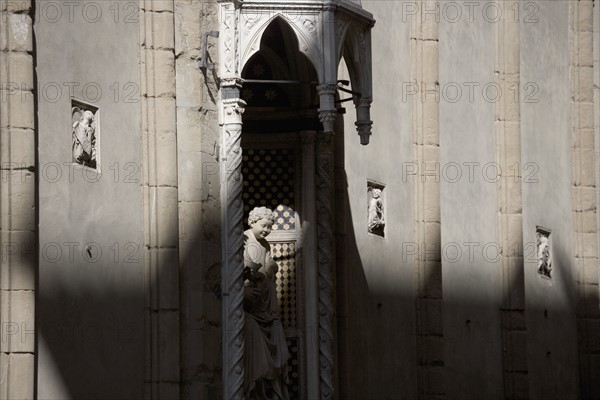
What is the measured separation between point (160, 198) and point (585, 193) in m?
10.7

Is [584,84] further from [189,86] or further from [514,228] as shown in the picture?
[189,86]

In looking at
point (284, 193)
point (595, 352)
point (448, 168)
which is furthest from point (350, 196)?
point (595, 352)

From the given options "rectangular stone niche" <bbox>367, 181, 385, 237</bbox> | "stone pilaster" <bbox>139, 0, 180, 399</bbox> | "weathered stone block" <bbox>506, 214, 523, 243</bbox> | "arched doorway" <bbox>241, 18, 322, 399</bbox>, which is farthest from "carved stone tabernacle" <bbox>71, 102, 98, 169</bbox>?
"weathered stone block" <bbox>506, 214, 523, 243</bbox>

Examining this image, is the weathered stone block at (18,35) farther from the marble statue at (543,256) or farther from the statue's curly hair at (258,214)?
the marble statue at (543,256)

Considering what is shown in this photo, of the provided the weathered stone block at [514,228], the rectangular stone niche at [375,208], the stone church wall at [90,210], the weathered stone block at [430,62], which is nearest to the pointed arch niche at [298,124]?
the stone church wall at [90,210]

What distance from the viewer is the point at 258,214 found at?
59.9 feet

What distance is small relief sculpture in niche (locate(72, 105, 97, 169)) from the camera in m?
16.0

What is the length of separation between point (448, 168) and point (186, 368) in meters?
6.71

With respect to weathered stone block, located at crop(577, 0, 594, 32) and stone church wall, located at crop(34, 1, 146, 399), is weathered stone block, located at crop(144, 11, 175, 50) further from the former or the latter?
weathered stone block, located at crop(577, 0, 594, 32)

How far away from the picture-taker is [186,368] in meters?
16.8

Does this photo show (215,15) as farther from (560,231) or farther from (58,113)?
(560,231)

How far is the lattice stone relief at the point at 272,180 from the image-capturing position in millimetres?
19344

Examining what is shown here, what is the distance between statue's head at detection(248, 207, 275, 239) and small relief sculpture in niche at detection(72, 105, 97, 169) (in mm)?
2399

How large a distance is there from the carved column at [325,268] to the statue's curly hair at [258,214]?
0.96 metres
